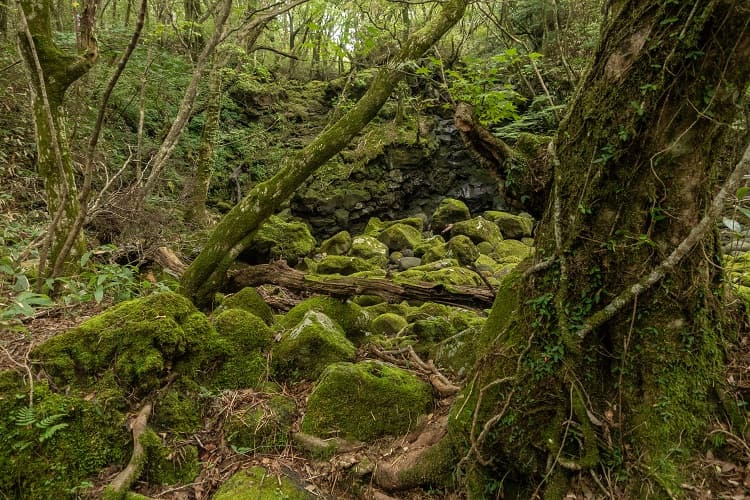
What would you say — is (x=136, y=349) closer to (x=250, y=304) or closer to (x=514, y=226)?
(x=250, y=304)

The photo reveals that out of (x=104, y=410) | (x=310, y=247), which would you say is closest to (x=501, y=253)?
(x=310, y=247)

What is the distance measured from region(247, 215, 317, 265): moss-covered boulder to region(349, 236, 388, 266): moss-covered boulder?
1559 millimetres

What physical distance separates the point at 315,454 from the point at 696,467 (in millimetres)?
2267

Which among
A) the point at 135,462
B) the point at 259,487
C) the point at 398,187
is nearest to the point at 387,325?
the point at 259,487

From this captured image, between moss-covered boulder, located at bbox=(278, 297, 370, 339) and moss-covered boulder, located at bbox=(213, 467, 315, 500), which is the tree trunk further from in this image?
moss-covered boulder, located at bbox=(213, 467, 315, 500)

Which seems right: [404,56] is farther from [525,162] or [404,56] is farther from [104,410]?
[104,410]

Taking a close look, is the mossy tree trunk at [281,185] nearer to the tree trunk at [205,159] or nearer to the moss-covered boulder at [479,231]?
the tree trunk at [205,159]

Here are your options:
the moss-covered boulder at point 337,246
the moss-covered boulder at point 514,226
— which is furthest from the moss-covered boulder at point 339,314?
the moss-covered boulder at point 514,226

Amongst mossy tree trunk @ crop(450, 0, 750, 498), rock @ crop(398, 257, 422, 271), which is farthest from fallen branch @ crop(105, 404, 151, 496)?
rock @ crop(398, 257, 422, 271)

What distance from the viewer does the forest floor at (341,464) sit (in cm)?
201

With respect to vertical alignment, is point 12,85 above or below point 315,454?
above

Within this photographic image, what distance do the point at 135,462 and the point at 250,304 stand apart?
2256 mm

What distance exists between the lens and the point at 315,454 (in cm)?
305

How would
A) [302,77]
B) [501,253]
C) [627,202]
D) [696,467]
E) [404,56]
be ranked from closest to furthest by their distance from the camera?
[696,467] → [627,202] → [404,56] → [501,253] → [302,77]
